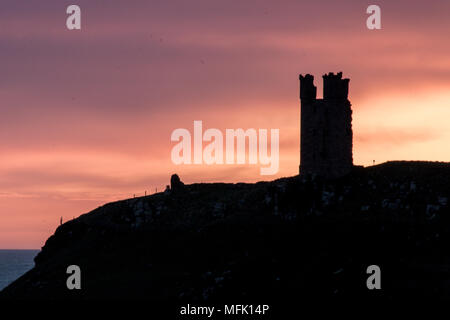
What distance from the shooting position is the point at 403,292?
88.6 m

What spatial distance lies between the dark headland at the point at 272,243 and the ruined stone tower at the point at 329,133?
82.2 inches

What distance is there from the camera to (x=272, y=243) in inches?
4195

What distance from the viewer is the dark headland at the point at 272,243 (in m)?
95.3

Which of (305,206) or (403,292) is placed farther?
(305,206)

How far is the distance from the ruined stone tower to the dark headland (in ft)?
6.85

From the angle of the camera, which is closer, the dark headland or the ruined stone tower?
the dark headland

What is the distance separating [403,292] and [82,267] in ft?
140

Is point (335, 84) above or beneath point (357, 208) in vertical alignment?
above

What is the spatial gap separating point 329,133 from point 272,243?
18.4m

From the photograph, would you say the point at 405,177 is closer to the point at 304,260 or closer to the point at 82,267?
the point at 304,260

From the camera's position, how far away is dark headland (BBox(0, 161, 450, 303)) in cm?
9531
